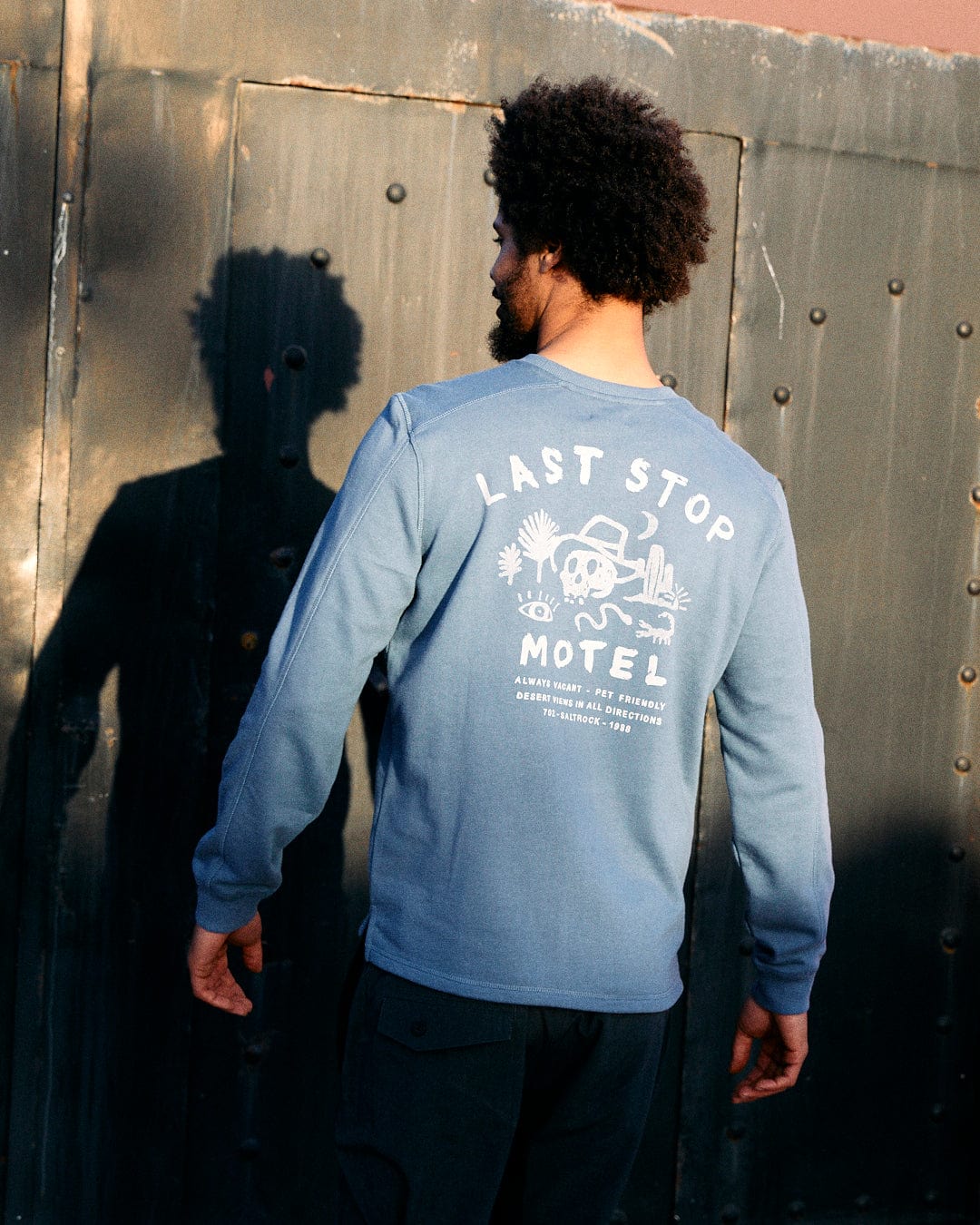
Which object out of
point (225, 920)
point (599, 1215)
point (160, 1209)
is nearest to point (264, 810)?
point (225, 920)

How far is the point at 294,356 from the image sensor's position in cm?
218

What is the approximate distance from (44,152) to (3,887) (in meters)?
1.15

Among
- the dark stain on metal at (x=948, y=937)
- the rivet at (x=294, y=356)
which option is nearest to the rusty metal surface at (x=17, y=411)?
the rivet at (x=294, y=356)

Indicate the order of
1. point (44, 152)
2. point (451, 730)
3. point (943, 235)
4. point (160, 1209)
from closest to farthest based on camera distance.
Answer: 1. point (451, 730)
2. point (44, 152)
3. point (160, 1209)
4. point (943, 235)

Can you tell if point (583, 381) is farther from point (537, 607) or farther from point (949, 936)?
point (949, 936)

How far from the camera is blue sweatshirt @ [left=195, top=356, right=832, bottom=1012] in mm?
1340

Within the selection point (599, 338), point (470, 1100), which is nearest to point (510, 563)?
point (599, 338)

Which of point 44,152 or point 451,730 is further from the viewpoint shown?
point 44,152

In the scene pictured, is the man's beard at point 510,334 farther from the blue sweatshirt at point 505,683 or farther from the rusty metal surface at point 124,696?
the rusty metal surface at point 124,696

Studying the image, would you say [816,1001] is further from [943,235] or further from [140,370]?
[140,370]

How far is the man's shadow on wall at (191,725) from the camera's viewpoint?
7.04 ft

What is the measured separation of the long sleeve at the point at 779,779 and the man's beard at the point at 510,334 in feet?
1.09

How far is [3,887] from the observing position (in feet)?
7.03

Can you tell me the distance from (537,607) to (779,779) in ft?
1.29
